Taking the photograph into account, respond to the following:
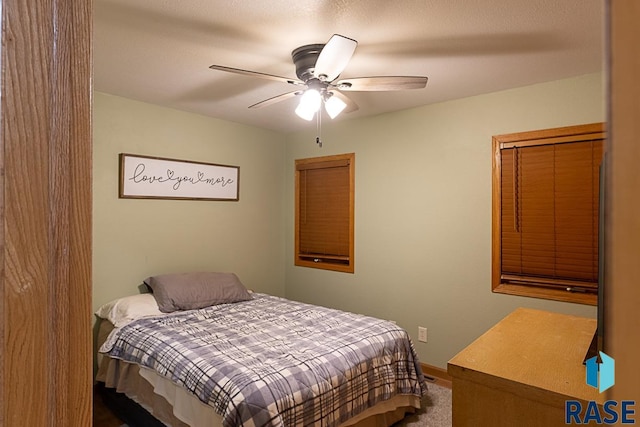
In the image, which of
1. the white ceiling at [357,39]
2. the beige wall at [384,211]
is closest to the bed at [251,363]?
the beige wall at [384,211]

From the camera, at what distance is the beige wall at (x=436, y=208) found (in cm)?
269

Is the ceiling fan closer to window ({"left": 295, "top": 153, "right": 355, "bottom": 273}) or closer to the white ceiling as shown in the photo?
the white ceiling

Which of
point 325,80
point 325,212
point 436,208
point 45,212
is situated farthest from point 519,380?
point 325,212

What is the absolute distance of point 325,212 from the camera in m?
3.96

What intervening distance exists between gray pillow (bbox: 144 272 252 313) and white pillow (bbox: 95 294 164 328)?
0.07 metres

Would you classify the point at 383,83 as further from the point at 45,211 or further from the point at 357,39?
the point at 45,211

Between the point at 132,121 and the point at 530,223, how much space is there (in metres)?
3.26

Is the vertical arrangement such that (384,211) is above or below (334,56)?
below

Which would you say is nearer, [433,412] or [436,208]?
[433,412]

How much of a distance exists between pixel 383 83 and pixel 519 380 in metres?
1.55

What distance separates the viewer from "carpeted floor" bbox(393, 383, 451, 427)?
244cm

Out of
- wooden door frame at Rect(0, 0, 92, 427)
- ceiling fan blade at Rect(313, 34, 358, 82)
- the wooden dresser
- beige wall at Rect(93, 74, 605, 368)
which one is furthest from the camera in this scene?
beige wall at Rect(93, 74, 605, 368)

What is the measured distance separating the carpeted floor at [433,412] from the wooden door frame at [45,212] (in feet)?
7.95

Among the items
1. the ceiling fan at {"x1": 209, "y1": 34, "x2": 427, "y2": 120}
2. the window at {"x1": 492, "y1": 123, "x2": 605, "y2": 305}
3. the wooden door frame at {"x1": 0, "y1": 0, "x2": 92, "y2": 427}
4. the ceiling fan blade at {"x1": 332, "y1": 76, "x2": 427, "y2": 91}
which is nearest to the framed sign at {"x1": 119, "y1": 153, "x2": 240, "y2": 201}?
the ceiling fan at {"x1": 209, "y1": 34, "x2": 427, "y2": 120}
